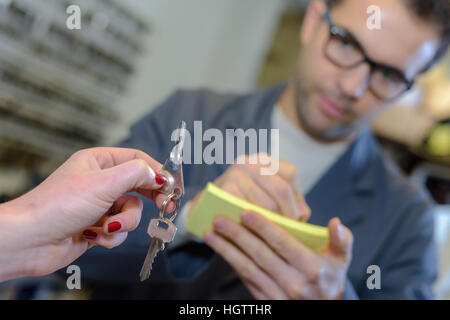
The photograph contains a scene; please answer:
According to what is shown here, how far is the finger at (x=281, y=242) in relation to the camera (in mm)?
374

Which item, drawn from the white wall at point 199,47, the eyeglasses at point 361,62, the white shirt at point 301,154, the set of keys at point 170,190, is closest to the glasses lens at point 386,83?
the eyeglasses at point 361,62

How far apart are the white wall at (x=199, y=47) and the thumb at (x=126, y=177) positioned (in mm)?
1158

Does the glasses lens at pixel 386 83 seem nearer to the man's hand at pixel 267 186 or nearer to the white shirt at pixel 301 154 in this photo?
the white shirt at pixel 301 154

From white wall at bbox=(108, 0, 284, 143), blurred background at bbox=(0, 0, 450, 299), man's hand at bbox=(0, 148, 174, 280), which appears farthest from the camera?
white wall at bbox=(108, 0, 284, 143)

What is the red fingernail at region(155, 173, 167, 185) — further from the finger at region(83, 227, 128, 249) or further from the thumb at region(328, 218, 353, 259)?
the thumb at region(328, 218, 353, 259)

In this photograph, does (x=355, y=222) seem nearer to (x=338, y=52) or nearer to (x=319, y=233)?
(x=319, y=233)

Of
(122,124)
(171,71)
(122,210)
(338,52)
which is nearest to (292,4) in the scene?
(171,71)

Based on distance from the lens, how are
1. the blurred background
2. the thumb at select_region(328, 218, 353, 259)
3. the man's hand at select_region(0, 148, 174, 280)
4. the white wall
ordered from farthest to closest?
1. the white wall
2. the blurred background
3. the thumb at select_region(328, 218, 353, 259)
4. the man's hand at select_region(0, 148, 174, 280)

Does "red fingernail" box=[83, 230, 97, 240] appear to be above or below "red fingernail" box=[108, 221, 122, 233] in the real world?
below

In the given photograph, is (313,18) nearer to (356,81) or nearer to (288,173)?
(356,81)

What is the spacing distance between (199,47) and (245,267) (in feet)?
4.81

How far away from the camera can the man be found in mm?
392

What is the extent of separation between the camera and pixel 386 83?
57cm

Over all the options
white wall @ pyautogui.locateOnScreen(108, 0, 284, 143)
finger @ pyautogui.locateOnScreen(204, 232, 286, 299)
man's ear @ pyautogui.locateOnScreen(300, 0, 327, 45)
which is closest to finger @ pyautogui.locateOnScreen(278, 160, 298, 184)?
finger @ pyautogui.locateOnScreen(204, 232, 286, 299)
